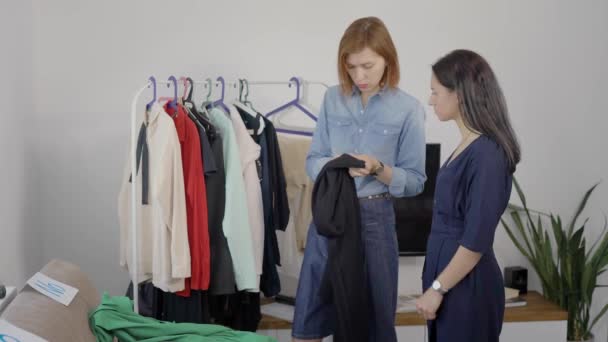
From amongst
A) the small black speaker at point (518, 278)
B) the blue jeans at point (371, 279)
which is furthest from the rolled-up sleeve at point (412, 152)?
the small black speaker at point (518, 278)

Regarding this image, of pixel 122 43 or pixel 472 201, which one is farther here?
pixel 122 43

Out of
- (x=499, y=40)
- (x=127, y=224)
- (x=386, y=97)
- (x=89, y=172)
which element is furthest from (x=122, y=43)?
(x=499, y=40)

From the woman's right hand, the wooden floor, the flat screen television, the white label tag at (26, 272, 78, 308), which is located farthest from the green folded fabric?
the flat screen television

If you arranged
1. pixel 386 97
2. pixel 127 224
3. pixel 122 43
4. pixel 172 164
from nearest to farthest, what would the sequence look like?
pixel 386 97
pixel 172 164
pixel 127 224
pixel 122 43

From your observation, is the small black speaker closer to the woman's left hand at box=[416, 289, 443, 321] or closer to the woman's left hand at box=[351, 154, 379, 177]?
the woman's left hand at box=[351, 154, 379, 177]

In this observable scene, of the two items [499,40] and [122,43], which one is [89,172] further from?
[499,40]

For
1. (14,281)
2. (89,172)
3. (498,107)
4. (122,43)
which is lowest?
(14,281)

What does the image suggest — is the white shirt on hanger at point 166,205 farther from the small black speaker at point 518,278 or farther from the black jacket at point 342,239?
the small black speaker at point 518,278

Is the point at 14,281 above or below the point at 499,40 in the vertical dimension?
below

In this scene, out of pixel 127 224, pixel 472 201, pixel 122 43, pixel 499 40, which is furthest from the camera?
pixel 499 40

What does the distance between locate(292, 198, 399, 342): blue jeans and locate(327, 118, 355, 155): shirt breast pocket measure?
0.22 metres

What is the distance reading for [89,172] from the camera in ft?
12.9

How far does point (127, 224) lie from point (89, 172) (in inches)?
26.1

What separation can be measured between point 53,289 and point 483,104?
4.57ft
